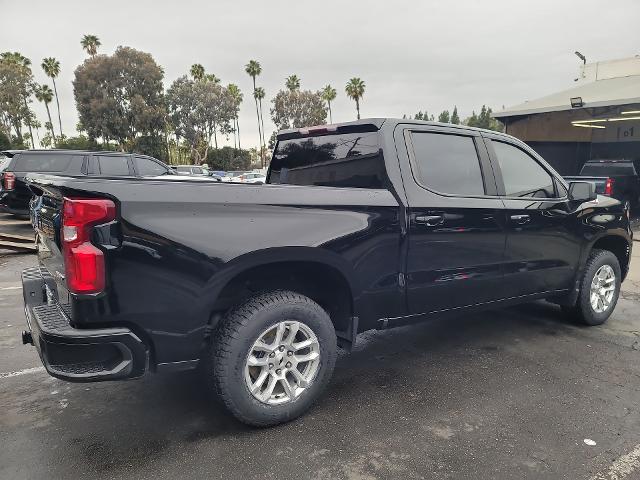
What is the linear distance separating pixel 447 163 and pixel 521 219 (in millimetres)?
830

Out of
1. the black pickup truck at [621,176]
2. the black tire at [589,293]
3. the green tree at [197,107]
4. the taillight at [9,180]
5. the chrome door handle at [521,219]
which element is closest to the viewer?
the chrome door handle at [521,219]

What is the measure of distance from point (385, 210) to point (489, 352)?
1820mm

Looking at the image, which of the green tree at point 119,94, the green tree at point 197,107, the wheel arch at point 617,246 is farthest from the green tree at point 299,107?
the wheel arch at point 617,246

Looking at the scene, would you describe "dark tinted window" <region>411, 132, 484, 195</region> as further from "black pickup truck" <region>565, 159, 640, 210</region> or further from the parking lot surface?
"black pickup truck" <region>565, 159, 640, 210</region>

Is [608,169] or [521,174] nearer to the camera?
[521,174]

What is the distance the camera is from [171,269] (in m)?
2.29

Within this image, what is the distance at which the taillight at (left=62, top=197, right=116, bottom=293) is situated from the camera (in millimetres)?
2137

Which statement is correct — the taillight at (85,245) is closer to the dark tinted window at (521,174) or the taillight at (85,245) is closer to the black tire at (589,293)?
the dark tinted window at (521,174)

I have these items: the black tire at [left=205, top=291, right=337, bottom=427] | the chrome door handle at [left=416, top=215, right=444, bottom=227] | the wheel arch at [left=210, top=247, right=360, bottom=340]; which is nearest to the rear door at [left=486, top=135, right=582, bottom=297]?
the chrome door handle at [left=416, top=215, right=444, bottom=227]

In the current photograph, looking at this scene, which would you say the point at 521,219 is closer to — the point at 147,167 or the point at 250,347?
the point at 250,347

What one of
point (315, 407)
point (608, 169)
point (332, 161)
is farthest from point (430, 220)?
point (608, 169)

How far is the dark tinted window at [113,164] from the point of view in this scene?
969cm

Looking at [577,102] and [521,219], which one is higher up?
[577,102]

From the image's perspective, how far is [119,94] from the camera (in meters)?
39.8
